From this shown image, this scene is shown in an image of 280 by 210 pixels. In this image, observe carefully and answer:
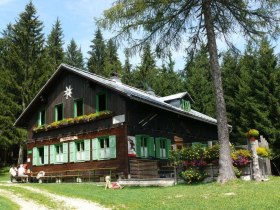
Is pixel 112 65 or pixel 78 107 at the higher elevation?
pixel 112 65

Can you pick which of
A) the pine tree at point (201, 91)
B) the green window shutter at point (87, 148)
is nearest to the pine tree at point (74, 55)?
the pine tree at point (201, 91)

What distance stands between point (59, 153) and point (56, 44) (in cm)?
3387

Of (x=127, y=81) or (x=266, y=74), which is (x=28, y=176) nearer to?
(x=266, y=74)

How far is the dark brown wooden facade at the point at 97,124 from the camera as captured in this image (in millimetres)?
23984

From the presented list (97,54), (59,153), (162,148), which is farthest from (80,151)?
(97,54)

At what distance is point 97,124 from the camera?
25609mm

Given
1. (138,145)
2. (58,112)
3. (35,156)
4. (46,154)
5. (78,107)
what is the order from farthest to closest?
(35,156)
(58,112)
(46,154)
(78,107)
(138,145)

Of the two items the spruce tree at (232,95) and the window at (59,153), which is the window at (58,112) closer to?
the window at (59,153)

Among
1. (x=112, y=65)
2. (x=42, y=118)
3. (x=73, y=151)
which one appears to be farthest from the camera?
(x=112, y=65)

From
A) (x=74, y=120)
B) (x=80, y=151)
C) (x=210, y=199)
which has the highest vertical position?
(x=74, y=120)

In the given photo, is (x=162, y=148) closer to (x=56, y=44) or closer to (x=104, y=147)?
(x=104, y=147)

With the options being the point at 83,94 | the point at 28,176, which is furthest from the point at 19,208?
the point at 28,176

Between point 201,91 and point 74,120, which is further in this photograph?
point 201,91

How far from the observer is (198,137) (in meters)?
32.5
